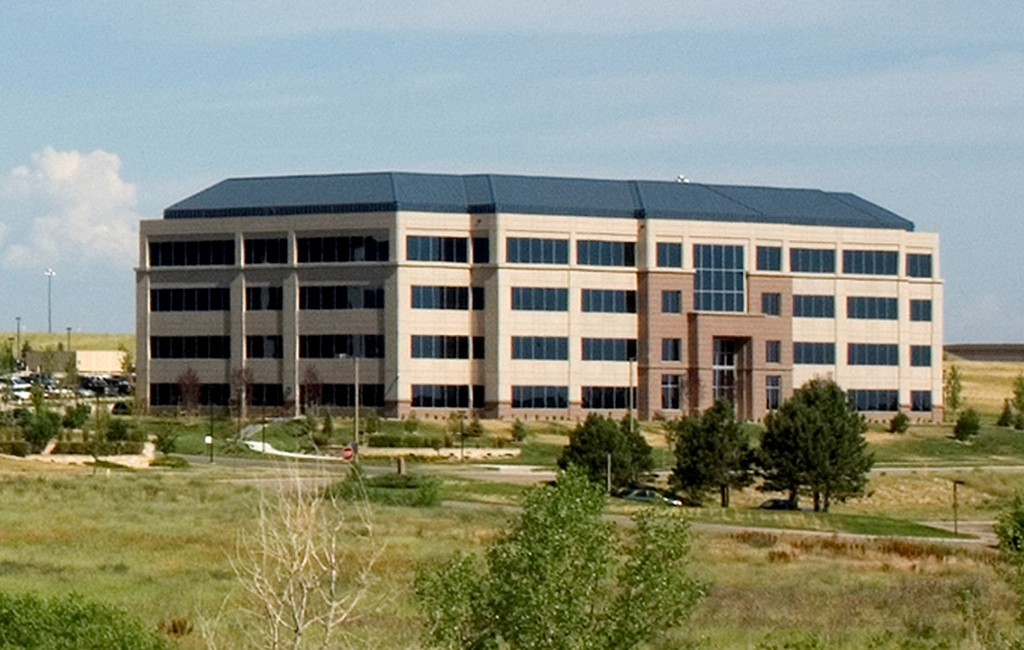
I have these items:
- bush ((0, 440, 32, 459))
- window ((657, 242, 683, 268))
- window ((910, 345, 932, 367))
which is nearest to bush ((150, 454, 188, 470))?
bush ((0, 440, 32, 459))

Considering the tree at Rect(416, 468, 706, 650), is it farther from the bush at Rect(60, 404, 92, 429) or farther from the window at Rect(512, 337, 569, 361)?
the window at Rect(512, 337, 569, 361)

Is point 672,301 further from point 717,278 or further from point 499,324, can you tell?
point 499,324

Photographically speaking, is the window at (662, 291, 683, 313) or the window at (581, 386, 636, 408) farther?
the window at (662, 291, 683, 313)

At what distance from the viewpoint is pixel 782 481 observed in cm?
8194

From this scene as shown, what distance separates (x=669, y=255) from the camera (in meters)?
117

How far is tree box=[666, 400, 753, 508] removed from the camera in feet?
263

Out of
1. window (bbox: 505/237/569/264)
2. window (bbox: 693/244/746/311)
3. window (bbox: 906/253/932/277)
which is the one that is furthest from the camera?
window (bbox: 906/253/932/277)

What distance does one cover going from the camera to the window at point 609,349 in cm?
11494

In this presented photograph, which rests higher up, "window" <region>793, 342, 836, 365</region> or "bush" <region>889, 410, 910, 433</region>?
"window" <region>793, 342, 836, 365</region>

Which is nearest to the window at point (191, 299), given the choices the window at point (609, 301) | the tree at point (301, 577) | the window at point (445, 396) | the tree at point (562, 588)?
the window at point (445, 396)

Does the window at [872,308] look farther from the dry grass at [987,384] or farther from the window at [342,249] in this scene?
the window at [342,249]

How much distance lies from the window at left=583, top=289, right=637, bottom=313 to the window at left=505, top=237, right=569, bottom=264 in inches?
104

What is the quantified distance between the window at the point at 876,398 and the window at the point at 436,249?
25.2 metres

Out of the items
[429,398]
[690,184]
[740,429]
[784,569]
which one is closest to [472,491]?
[740,429]
